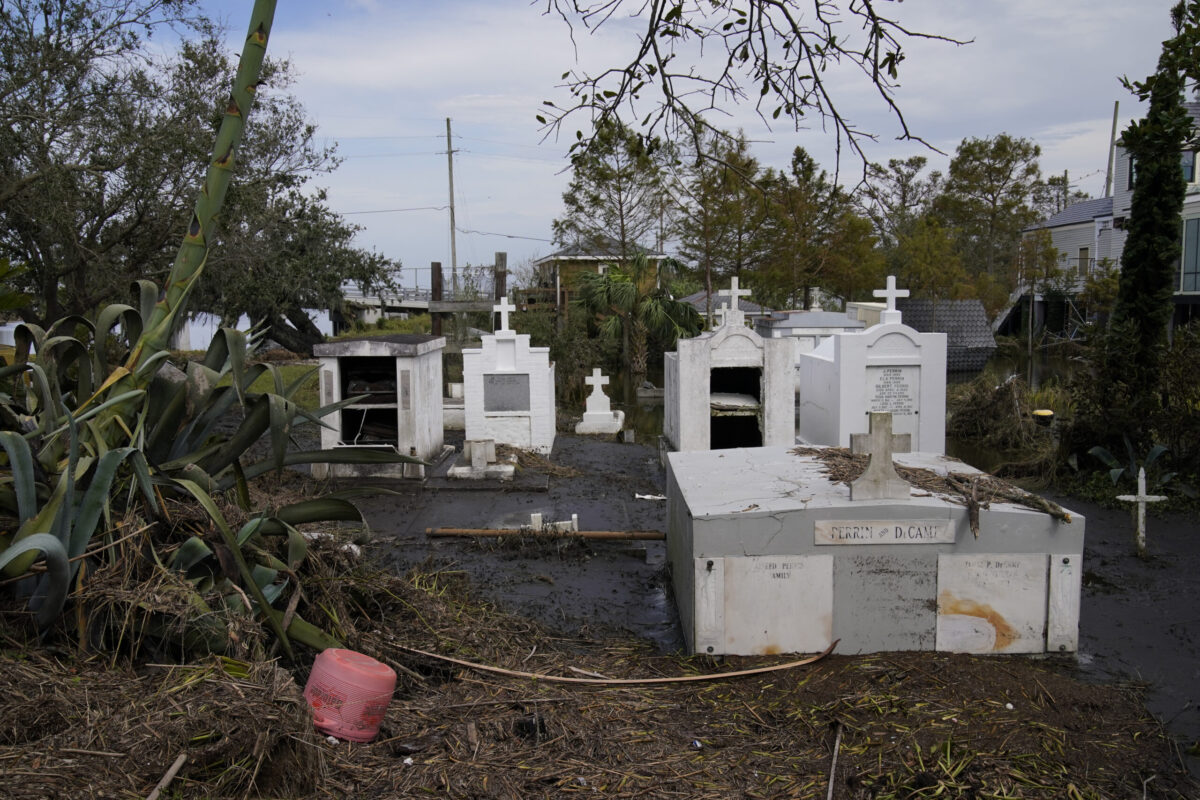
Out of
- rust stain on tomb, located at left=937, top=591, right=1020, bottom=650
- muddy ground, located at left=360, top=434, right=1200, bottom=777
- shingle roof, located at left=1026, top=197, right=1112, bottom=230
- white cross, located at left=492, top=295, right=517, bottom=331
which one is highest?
shingle roof, located at left=1026, top=197, right=1112, bottom=230

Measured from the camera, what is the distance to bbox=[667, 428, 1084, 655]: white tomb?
556 cm

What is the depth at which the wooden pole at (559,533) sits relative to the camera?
8.22 meters

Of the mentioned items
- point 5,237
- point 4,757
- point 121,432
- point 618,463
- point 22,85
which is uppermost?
point 22,85

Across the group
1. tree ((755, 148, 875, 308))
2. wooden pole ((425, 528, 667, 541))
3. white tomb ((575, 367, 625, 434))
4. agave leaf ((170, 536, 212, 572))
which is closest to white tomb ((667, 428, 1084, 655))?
wooden pole ((425, 528, 667, 541))

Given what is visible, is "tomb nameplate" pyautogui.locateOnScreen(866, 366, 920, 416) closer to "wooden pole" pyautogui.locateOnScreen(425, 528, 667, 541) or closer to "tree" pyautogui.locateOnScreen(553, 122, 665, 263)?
"wooden pole" pyautogui.locateOnScreen(425, 528, 667, 541)

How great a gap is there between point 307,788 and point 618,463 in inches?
434

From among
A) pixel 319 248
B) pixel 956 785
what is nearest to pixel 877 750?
pixel 956 785

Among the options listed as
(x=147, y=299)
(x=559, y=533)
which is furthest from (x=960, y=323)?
(x=147, y=299)

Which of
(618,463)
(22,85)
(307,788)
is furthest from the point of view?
(618,463)

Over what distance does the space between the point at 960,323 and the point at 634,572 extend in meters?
29.6

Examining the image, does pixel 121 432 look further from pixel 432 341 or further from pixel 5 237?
pixel 5 237

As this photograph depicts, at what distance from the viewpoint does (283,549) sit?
4.79 m

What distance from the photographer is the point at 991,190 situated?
38750 millimetres

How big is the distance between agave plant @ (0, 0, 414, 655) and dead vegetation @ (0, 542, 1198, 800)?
31cm
